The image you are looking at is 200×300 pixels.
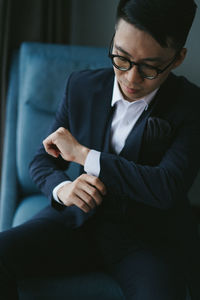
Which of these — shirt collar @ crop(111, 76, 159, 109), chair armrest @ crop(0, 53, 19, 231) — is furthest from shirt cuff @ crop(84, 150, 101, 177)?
chair armrest @ crop(0, 53, 19, 231)

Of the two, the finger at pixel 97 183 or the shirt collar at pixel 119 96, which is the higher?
the shirt collar at pixel 119 96

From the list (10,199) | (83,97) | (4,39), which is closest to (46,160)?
(83,97)

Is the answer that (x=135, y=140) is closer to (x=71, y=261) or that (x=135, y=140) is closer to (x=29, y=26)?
(x=71, y=261)

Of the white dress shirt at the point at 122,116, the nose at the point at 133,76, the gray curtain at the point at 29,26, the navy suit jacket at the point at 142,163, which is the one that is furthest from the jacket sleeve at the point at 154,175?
the gray curtain at the point at 29,26

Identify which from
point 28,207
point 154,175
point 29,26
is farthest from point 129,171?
point 29,26

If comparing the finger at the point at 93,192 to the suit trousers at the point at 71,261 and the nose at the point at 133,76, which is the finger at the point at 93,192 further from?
the nose at the point at 133,76

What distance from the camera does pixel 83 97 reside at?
1230 mm

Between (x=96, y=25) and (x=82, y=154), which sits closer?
(x=82, y=154)

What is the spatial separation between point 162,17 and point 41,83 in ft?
2.95

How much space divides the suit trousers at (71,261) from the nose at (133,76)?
569mm

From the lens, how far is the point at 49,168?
1239mm

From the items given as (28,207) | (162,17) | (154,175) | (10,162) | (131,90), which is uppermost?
(162,17)

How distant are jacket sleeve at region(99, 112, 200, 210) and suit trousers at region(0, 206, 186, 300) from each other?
224 mm

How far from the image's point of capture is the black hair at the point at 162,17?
2.93 feet
